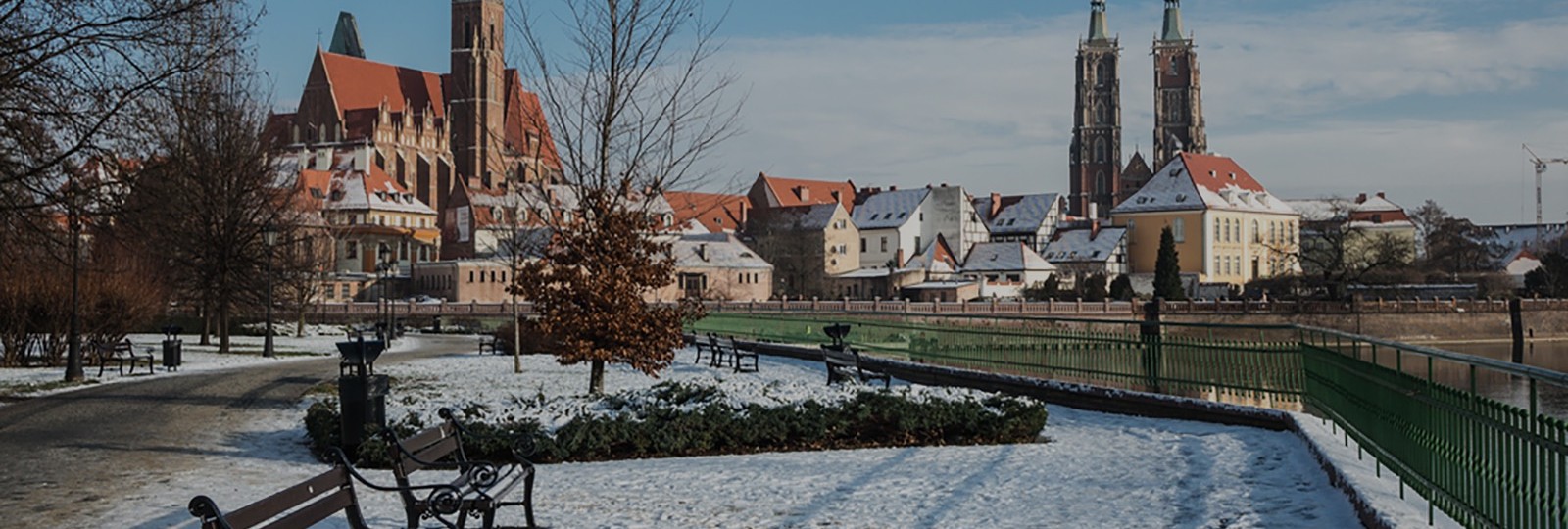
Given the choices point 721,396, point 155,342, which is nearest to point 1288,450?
point 721,396

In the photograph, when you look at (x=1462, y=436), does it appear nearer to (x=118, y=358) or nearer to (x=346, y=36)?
(x=118, y=358)

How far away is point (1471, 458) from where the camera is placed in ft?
24.8

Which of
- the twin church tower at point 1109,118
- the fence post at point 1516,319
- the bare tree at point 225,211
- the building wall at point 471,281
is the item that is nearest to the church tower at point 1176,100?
the twin church tower at point 1109,118

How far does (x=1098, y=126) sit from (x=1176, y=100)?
34.4 ft

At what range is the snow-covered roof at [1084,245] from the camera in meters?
109

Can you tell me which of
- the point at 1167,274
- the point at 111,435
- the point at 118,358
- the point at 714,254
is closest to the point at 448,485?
the point at 111,435

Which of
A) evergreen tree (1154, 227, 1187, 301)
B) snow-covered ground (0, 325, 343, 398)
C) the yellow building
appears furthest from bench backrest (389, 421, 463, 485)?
the yellow building

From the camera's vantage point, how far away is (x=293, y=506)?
24.0ft

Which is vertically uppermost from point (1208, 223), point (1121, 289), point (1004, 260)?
point (1208, 223)

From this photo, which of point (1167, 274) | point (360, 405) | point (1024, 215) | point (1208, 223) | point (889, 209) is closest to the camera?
point (360, 405)

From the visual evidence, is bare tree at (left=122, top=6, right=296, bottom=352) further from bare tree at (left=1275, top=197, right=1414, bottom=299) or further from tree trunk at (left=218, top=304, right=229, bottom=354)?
bare tree at (left=1275, top=197, right=1414, bottom=299)

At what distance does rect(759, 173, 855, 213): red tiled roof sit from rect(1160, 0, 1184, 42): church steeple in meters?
62.5

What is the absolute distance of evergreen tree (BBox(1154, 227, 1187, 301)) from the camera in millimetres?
86750

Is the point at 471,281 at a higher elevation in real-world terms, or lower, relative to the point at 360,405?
higher
